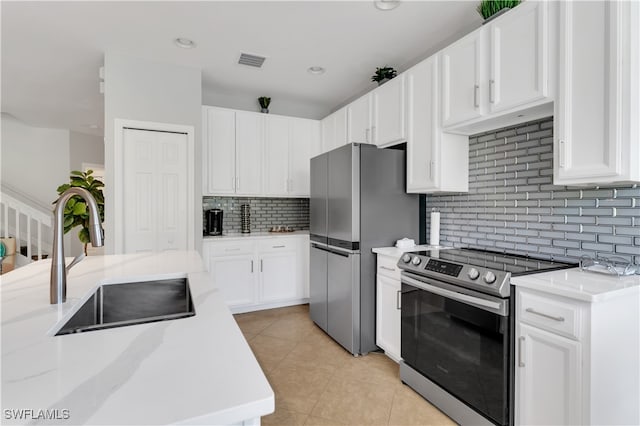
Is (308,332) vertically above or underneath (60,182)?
underneath

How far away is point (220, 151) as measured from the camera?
3.87m

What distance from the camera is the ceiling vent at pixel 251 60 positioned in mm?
3186

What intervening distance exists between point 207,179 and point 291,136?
118 centimetres

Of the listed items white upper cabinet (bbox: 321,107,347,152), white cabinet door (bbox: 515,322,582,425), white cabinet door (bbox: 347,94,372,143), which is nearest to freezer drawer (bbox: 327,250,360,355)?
white cabinet door (bbox: 347,94,372,143)

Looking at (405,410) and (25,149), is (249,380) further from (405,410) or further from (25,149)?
(25,149)

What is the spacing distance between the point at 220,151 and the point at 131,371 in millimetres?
3419

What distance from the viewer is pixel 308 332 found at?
10.9 feet

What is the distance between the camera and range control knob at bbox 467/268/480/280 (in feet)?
5.86

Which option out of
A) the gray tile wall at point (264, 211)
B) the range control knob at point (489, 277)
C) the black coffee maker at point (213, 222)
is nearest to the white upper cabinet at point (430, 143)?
the range control knob at point (489, 277)

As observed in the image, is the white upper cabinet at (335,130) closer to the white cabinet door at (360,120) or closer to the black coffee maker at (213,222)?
the white cabinet door at (360,120)

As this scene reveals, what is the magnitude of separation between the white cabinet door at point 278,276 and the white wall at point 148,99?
836mm

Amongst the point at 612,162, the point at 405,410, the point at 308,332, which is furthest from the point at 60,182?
the point at 612,162

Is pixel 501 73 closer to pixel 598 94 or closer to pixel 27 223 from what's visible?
pixel 598 94

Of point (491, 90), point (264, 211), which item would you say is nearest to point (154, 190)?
point (264, 211)
